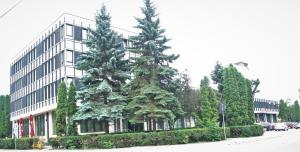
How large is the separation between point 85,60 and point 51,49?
12.9 m

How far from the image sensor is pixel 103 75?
29.8 metres

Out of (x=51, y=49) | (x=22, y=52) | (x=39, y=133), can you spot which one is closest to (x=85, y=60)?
(x=51, y=49)

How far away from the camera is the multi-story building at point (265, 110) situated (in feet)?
308

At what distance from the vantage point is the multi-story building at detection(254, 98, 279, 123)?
93.8m

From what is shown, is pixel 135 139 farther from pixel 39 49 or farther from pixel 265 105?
pixel 265 105

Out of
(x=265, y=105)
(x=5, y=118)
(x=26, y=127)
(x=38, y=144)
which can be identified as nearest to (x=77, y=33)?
(x=38, y=144)

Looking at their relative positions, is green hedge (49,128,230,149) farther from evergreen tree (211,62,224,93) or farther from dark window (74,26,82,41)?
evergreen tree (211,62,224,93)

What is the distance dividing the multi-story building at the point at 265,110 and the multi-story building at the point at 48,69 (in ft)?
196

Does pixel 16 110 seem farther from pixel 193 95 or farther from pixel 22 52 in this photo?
pixel 193 95

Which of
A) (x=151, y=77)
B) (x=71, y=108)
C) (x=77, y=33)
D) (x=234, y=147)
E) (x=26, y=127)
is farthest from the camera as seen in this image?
(x=26, y=127)

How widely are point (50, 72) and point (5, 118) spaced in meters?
23.5

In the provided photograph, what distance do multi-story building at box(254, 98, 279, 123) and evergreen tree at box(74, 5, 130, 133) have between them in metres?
67.6

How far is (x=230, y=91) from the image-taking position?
35844 mm

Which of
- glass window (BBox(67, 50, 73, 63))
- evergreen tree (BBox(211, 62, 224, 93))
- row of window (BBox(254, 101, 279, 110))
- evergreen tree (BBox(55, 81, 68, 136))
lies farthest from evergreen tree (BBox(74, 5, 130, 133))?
row of window (BBox(254, 101, 279, 110))
